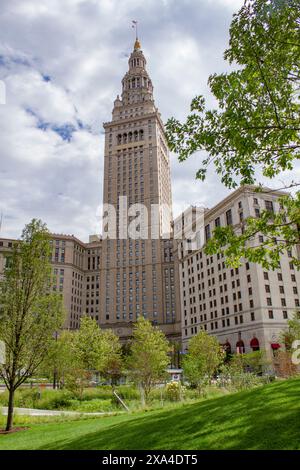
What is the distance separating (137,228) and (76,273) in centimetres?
3018

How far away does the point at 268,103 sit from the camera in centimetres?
883

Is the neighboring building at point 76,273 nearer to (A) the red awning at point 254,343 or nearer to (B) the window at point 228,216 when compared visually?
(B) the window at point 228,216

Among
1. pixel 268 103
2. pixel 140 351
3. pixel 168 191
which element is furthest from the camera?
pixel 168 191

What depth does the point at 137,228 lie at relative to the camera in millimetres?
118812

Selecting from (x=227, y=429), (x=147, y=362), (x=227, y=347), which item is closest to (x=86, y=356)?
(x=147, y=362)

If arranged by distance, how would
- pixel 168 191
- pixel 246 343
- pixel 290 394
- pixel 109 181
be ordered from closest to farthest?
pixel 290 394 → pixel 246 343 → pixel 109 181 → pixel 168 191

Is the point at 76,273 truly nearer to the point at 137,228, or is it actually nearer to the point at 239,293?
the point at 137,228

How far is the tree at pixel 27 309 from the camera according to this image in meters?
18.7

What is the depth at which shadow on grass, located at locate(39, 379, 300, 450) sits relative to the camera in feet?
23.3

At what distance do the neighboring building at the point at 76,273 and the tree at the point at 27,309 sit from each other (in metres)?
101

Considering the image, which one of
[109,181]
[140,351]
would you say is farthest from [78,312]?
[140,351]

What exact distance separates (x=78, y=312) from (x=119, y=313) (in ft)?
74.4

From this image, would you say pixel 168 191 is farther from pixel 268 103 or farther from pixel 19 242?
pixel 268 103

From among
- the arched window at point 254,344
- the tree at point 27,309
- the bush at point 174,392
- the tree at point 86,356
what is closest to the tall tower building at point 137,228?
the arched window at point 254,344
